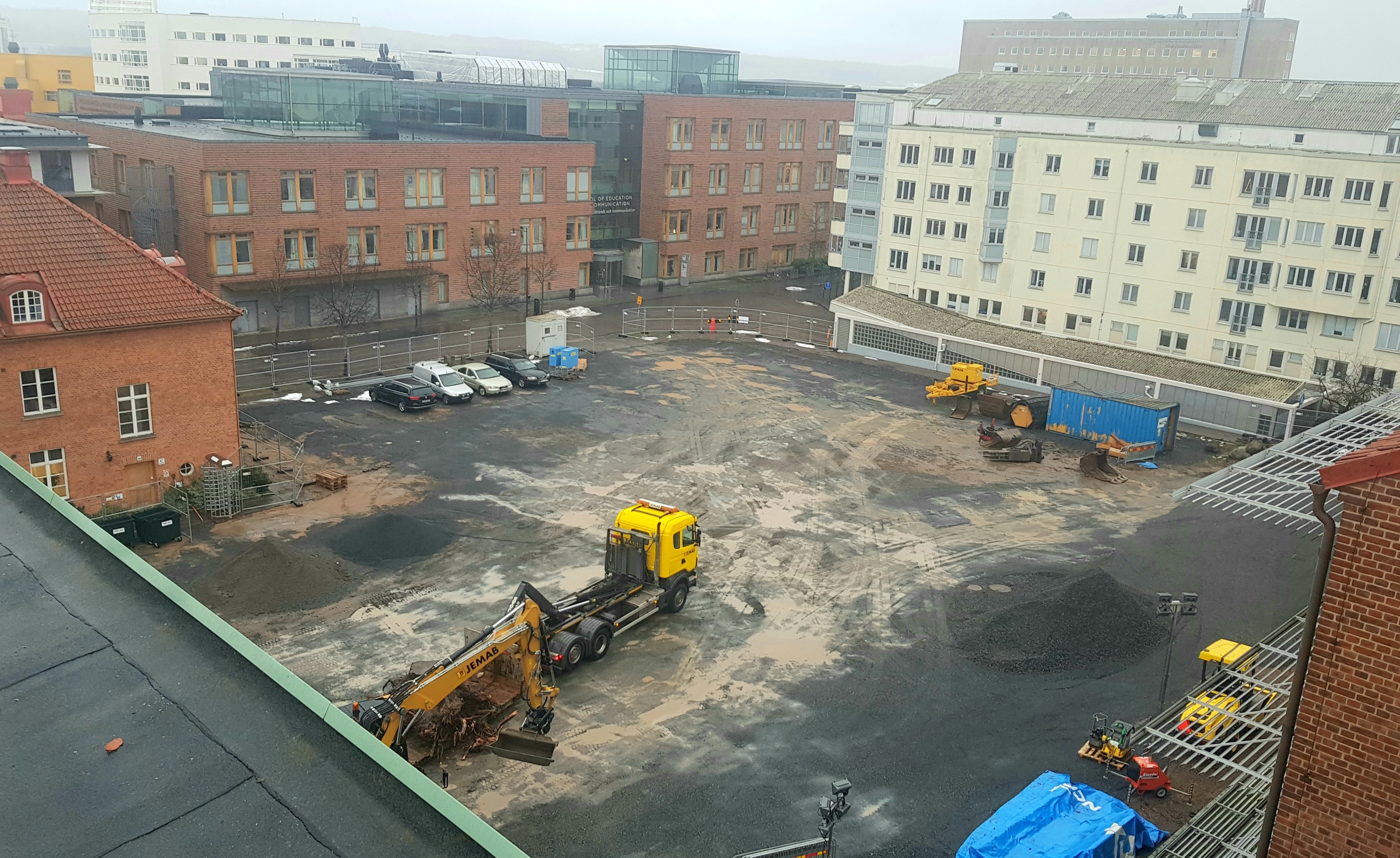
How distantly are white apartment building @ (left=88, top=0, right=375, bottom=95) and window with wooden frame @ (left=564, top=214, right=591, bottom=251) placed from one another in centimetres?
8156

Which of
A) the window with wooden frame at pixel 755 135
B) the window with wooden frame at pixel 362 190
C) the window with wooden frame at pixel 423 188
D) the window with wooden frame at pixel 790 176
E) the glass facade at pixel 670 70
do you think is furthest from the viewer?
the window with wooden frame at pixel 790 176

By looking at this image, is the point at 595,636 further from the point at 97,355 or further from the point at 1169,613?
the point at 97,355

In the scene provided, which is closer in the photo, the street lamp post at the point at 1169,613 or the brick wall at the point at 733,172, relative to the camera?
the street lamp post at the point at 1169,613

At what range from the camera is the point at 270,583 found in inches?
1126

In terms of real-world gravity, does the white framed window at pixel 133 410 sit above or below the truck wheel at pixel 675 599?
above

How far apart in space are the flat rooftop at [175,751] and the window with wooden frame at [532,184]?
5830 centimetres

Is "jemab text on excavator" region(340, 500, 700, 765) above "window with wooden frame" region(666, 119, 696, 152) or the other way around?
the other way around

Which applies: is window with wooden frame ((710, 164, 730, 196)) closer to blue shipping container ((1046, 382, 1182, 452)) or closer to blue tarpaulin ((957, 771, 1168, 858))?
blue shipping container ((1046, 382, 1182, 452))

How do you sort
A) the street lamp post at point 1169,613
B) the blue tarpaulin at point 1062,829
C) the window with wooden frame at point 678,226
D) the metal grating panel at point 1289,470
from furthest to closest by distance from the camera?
the window with wooden frame at point 678,226
the street lamp post at point 1169,613
the metal grating panel at point 1289,470
the blue tarpaulin at point 1062,829

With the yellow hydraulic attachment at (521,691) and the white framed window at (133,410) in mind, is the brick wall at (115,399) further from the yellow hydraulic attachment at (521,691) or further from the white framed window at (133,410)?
the yellow hydraulic attachment at (521,691)

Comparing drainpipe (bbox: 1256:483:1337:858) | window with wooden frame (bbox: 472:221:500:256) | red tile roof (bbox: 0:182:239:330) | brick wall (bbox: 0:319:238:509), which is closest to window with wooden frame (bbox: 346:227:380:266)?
window with wooden frame (bbox: 472:221:500:256)

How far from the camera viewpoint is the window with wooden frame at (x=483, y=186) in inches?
2549

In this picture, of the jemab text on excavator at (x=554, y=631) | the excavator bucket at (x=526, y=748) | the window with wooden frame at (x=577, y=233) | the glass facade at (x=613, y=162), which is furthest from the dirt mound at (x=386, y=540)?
the glass facade at (x=613, y=162)

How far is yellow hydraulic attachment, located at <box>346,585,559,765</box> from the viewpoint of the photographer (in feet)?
66.3
